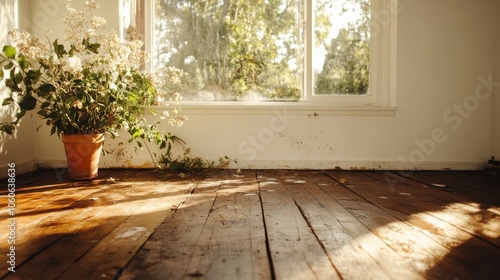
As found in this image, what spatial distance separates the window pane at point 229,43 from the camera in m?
3.31

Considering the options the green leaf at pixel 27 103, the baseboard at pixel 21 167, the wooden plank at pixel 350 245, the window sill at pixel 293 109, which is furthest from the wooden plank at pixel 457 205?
the baseboard at pixel 21 167

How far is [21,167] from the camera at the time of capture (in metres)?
2.86

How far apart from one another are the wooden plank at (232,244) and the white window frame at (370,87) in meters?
1.36

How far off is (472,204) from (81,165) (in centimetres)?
233

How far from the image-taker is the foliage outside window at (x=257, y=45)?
332 cm

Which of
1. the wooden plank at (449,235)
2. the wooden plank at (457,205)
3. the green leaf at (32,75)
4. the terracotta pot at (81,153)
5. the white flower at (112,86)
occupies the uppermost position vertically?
the green leaf at (32,75)

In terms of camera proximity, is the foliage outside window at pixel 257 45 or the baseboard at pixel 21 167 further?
the foliage outside window at pixel 257 45

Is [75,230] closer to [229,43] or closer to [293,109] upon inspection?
[293,109]

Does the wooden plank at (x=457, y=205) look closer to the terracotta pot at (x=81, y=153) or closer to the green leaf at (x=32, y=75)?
the terracotta pot at (x=81, y=153)

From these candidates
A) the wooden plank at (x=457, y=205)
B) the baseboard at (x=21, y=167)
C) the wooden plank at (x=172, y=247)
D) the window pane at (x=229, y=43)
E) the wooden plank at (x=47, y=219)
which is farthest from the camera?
the window pane at (x=229, y=43)

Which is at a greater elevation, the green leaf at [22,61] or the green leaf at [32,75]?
the green leaf at [22,61]

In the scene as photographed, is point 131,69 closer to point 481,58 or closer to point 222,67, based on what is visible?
point 222,67

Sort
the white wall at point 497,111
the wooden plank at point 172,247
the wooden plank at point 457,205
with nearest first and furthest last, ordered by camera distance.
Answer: the wooden plank at point 172,247 → the wooden plank at point 457,205 → the white wall at point 497,111

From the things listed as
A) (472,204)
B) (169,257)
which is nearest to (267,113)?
(472,204)
